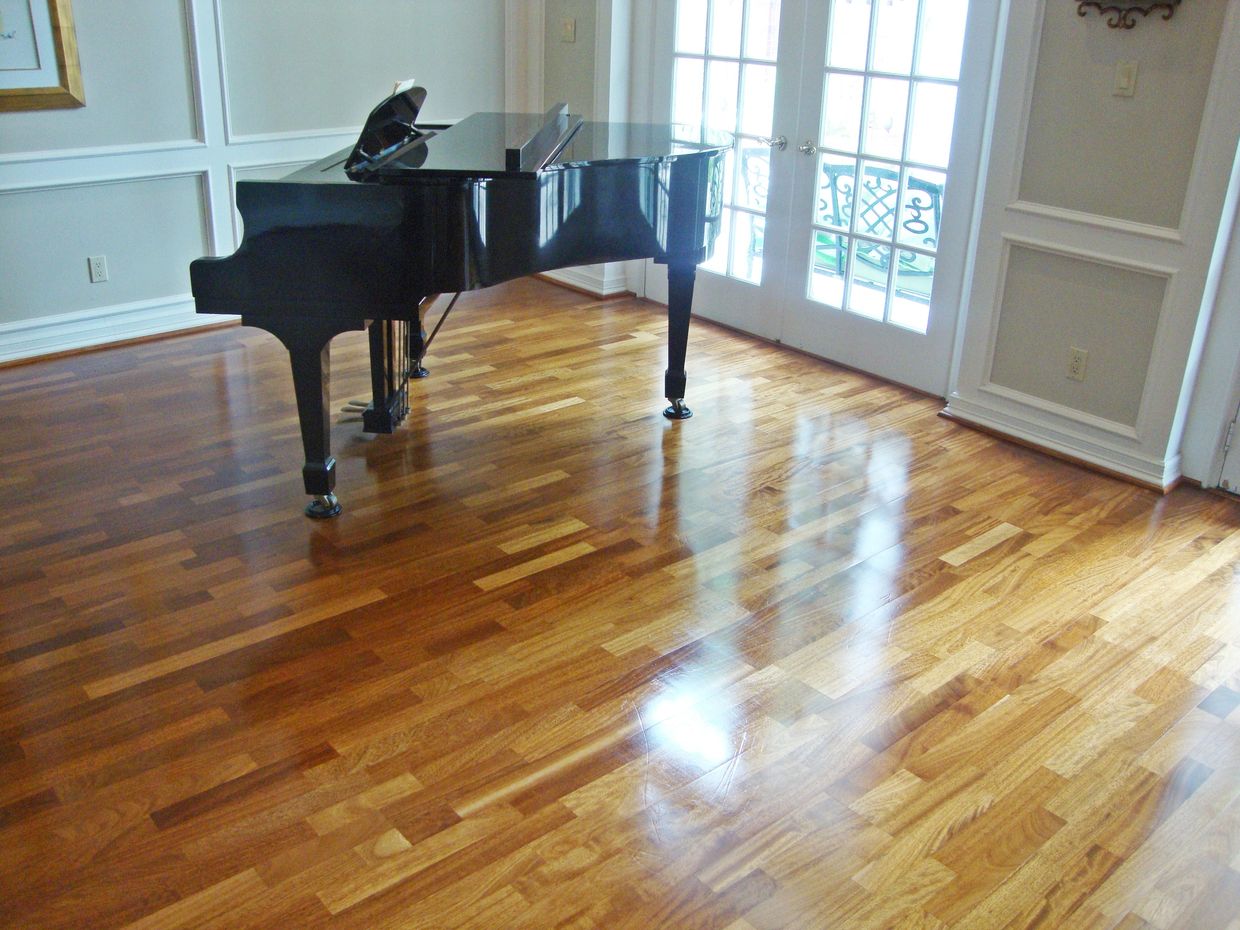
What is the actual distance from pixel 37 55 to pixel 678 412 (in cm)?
270

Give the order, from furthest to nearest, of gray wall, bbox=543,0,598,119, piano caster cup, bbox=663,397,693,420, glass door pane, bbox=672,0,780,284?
gray wall, bbox=543,0,598,119 → glass door pane, bbox=672,0,780,284 → piano caster cup, bbox=663,397,693,420

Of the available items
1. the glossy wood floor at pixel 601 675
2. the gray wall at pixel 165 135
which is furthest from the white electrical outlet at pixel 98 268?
the glossy wood floor at pixel 601 675

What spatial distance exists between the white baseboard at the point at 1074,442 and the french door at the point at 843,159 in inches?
11.4

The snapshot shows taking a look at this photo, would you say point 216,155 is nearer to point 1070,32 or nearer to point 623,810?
point 1070,32

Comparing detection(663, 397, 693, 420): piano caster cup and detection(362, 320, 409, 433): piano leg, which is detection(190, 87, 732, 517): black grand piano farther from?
detection(663, 397, 693, 420): piano caster cup

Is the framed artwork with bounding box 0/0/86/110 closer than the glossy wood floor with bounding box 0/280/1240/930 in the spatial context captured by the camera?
No

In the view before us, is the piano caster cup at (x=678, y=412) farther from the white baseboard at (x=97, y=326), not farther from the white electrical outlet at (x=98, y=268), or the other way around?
the white electrical outlet at (x=98, y=268)

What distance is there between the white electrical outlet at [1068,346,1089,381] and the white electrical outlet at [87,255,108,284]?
12.1 feet

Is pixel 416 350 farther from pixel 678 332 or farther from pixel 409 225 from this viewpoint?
pixel 409 225

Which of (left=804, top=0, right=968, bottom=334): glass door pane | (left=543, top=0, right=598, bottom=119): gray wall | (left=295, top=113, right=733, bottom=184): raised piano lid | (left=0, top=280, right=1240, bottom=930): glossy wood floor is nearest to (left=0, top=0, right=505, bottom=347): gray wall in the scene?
(left=543, top=0, right=598, bottom=119): gray wall

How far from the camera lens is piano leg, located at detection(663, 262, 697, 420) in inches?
154

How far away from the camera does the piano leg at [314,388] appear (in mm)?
3086

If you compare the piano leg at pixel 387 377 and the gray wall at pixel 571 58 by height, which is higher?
the gray wall at pixel 571 58

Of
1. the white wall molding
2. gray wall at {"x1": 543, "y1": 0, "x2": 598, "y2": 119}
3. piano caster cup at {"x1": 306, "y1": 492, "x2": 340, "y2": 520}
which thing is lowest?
piano caster cup at {"x1": 306, "y1": 492, "x2": 340, "y2": 520}
